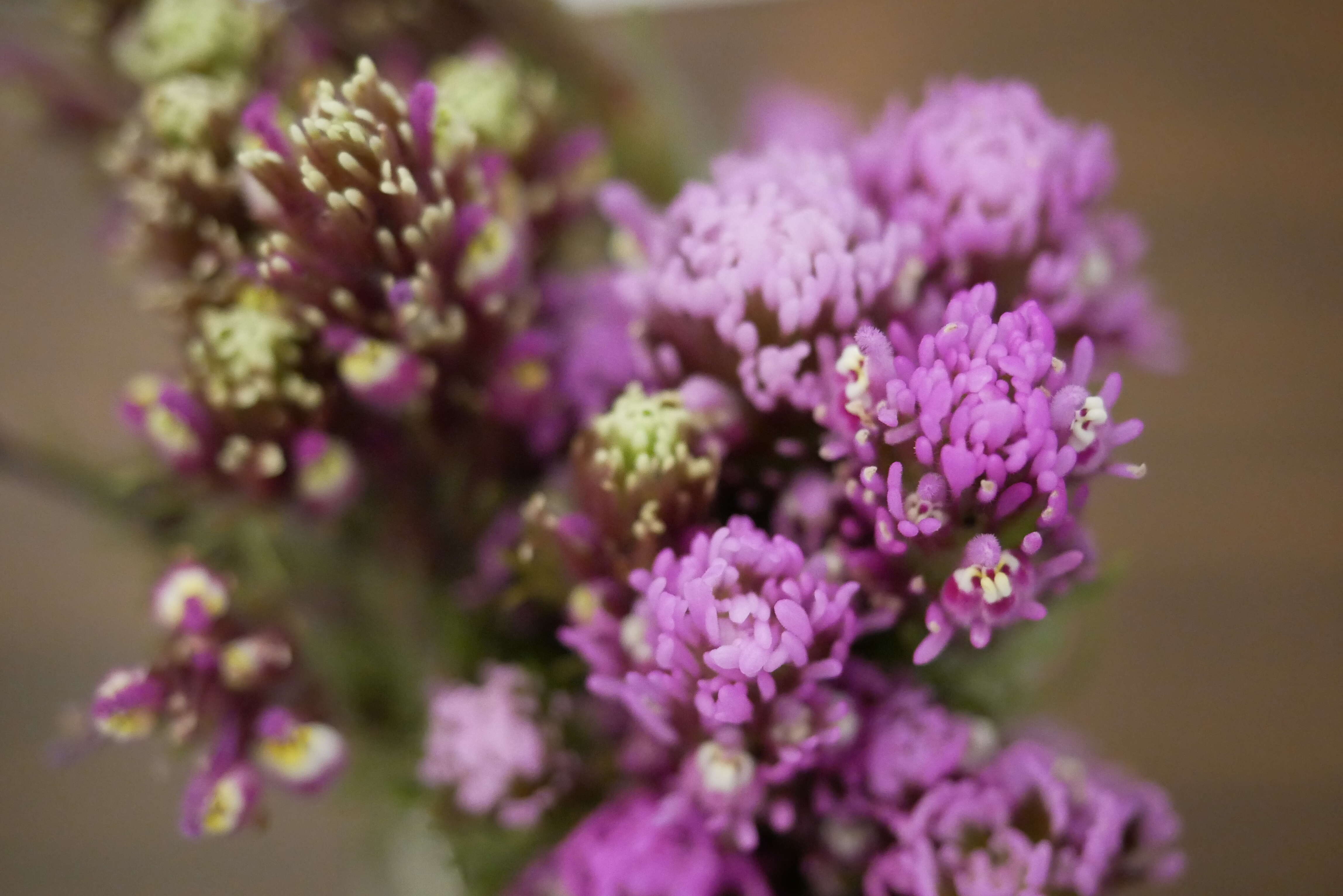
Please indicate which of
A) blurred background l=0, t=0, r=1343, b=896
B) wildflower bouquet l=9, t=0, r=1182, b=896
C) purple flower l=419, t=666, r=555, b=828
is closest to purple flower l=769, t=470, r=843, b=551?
wildflower bouquet l=9, t=0, r=1182, b=896

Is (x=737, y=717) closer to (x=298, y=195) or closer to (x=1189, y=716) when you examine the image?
(x=298, y=195)

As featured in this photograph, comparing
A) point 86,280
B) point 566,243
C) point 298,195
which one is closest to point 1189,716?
point 566,243

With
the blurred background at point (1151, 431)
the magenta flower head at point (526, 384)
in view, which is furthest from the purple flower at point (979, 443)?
the blurred background at point (1151, 431)

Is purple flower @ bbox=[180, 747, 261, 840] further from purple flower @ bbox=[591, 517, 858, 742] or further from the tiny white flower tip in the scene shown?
purple flower @ bbox=[591, 517, 858, 742]

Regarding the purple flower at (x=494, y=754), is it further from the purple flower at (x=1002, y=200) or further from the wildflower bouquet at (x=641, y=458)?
the purple flower at (x=1002, y=200)

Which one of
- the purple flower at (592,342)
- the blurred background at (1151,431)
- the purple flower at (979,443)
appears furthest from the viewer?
the blurred background at (1151,431)

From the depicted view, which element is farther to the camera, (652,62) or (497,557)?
(652,62)
